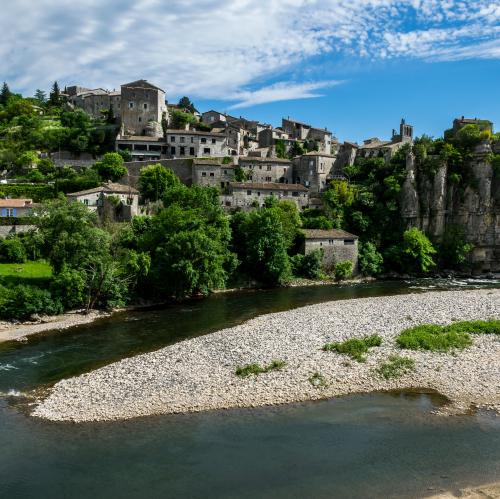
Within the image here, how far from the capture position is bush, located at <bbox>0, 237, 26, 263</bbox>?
4241cm

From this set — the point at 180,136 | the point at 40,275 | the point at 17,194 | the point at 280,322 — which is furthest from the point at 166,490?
the point at 180,136

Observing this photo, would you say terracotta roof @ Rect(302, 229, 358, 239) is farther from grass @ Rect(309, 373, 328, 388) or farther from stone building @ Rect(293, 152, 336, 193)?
grass @ Rect(309, 373, 328, 388)

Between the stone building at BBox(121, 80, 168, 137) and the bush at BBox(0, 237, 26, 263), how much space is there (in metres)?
34.7

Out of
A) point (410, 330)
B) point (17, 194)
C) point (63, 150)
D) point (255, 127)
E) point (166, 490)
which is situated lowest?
point (166, 490)

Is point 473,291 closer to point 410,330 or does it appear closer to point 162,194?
point 410,330

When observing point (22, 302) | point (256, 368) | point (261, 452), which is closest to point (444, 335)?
point (256, 368)

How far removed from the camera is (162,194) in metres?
56.8

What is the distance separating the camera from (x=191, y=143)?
70.0 m

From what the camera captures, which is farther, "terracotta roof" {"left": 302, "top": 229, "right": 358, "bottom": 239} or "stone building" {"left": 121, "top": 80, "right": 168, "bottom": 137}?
"stone building" {"left": 121, "top": 80, "right": 168, "bottom": 137}

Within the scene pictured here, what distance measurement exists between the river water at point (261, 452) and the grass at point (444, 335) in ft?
17.6

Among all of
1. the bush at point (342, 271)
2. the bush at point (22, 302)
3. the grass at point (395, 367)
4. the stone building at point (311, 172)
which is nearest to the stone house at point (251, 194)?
the stone building at point (311, 172)

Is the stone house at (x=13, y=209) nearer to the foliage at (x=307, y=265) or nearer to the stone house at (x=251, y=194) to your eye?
the stone house at (x=251, y=194)

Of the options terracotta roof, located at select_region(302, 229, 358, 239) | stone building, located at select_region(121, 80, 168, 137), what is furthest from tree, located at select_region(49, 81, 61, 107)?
terracotta roof, located at select_region(302, 229, 358, 239)

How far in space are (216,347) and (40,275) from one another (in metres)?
19.7
